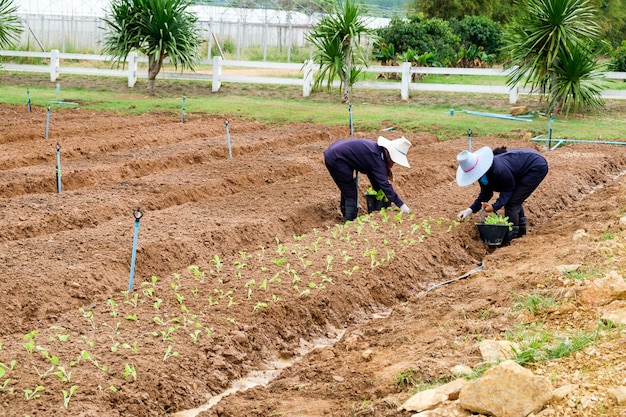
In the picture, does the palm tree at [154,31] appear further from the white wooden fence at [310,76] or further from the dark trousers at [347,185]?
the dark trousers at [347,185]

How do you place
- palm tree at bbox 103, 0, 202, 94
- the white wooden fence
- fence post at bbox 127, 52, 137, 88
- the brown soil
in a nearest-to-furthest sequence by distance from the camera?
the brown soil
the white wooden fence
palm tree at bbox 103, 0, 202, 94
fence post at bbox 127, 52, 137, 88

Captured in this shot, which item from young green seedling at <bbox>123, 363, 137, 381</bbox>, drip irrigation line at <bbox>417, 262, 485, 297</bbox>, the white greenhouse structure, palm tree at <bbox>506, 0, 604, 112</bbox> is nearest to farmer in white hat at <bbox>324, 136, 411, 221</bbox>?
drip irrigation line at <bbox>417, 262, 485, 297</bbox>

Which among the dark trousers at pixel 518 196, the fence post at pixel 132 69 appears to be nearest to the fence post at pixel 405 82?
the fence post at pixel 132 69

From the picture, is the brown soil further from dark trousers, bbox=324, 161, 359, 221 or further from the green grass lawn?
the green grass lawn

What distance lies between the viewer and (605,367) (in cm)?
489

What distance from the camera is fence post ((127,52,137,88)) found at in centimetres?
2562

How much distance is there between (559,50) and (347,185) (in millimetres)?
10716

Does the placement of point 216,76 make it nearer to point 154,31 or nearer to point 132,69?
point 154,31

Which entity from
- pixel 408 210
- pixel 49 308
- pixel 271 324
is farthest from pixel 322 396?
pixel 408 210

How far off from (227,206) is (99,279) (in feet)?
10.6

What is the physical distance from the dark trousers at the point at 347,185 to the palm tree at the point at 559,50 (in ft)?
32.5

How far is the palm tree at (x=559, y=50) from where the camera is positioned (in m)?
19.2

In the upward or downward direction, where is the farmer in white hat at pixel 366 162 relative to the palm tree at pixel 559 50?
downward

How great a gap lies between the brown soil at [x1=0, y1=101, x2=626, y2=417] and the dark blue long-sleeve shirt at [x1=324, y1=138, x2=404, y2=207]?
436mm
